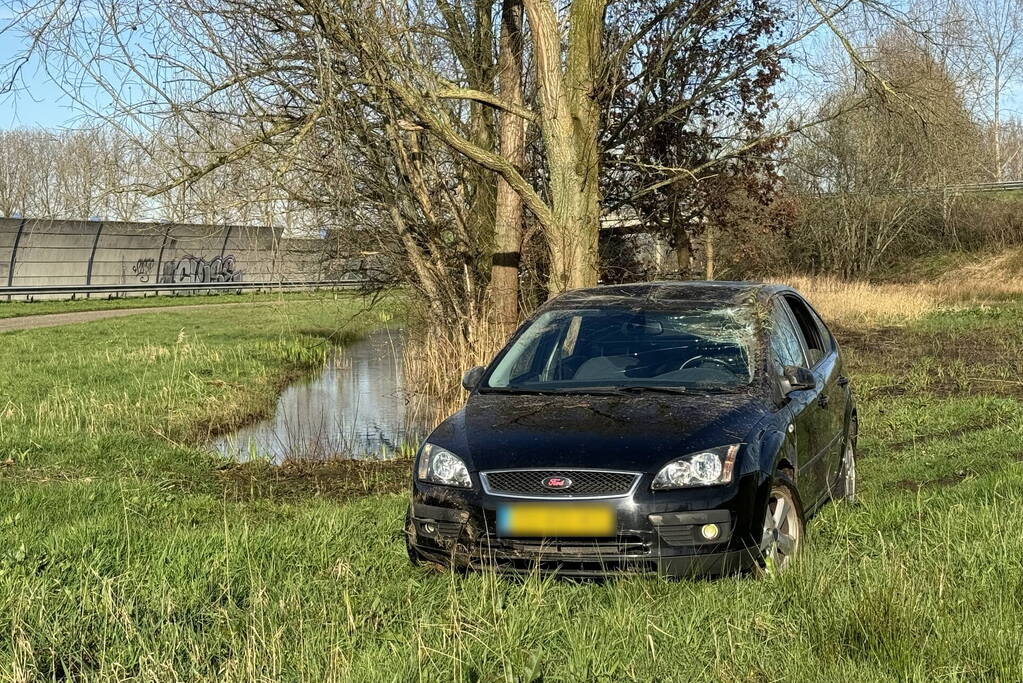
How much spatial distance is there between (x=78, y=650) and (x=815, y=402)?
166 inches

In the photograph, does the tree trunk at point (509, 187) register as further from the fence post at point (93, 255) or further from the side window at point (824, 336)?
the fence post at point (93, 255)

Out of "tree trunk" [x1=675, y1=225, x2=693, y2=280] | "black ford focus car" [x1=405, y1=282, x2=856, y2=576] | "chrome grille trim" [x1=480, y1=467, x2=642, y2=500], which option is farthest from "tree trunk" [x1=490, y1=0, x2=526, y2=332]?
"chrome grille trim" [x1=480, y1=467, x2=642, y2=500]

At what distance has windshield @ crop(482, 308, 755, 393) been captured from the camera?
602cm

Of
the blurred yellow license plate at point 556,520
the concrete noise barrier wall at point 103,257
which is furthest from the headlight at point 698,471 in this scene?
the concrete noise barrier wall at point 103,257

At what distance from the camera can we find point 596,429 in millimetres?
5164

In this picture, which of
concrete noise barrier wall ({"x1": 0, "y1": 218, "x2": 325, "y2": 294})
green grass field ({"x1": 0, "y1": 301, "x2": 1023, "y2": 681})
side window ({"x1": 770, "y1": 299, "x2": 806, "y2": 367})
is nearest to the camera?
green grass field ({"x1": 0, "y1": 301, "x2": 1023, "y2": 681})

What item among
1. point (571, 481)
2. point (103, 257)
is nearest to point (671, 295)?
point (571, 481)

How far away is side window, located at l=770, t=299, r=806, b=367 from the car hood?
754 millimetres

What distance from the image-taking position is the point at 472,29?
16781 millimetres

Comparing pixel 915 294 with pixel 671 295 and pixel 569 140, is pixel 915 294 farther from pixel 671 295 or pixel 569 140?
pixel 671 295

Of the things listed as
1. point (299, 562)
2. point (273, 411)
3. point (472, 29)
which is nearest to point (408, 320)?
point (273, 411)

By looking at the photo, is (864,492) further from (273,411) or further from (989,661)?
(273,411)

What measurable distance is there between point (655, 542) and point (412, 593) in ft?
3.70

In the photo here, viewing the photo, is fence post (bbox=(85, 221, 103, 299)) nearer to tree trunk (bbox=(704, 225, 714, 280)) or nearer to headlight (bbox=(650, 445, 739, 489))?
tree trunk (bbox=(704, 225, 714, 280))
